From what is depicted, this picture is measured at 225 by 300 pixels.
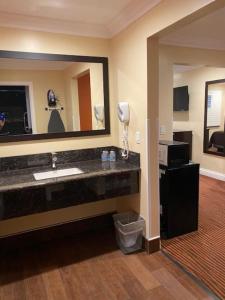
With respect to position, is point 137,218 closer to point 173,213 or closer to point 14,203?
point 173,213

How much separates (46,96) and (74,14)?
2.74ft

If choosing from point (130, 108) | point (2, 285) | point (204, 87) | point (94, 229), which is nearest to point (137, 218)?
point (94, 229)

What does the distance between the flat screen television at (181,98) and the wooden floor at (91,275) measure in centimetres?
361

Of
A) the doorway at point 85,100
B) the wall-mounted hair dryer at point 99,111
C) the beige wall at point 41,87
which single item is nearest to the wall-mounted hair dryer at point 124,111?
the wall-mounted hair dryer at point 99,111

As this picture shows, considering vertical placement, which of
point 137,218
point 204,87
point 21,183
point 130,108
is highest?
point 204,87

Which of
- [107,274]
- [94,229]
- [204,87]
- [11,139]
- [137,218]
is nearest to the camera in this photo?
[107,274]

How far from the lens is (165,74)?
3248mm

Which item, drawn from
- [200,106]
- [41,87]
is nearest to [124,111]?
[41,87]

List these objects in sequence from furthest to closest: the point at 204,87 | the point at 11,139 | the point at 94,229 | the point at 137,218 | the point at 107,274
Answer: the point at 204,87 < the point at 94,229 < the point at 137,218 < the point at 11,139 < the point at 107,274

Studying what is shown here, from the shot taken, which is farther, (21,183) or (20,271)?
(20,271)

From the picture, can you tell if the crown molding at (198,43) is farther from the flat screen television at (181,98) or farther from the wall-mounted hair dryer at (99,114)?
the flat screen television at (181,98)

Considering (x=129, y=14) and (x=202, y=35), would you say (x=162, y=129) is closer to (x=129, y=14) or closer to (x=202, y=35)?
(x=202, y=35)

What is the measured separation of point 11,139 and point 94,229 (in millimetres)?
1443

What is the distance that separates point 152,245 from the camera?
2.39m
